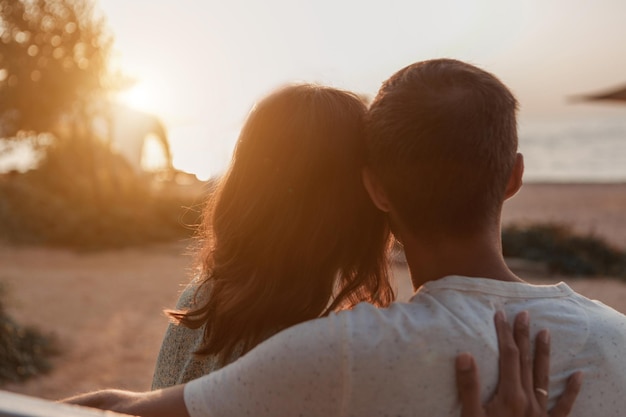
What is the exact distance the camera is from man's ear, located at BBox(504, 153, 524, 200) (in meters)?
1.52

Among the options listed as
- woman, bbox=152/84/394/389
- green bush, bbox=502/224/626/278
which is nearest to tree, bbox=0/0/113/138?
green bush, bbox=502/224/626/278

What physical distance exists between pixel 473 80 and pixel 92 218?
47.1ft

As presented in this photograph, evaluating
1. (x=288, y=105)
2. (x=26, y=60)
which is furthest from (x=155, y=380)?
(x=26, y=60)

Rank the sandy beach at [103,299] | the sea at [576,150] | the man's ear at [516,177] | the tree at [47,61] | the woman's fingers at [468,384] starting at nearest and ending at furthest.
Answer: the woman's fingers at [468,384], the man's ear at [516,177], the sandy beach at [103,299], the tree at [47,61], the sea at [576,150]

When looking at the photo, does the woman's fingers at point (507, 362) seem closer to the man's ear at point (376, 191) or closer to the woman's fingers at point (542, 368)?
the woman's fingers at point (542, 368)

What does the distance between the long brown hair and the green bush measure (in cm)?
1053

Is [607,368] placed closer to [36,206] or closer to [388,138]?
→ [388,138]

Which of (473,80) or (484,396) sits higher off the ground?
(473,80)

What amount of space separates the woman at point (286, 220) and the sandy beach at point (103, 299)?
488 centimetres

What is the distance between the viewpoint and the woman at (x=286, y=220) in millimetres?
1724

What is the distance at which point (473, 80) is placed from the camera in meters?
1.47

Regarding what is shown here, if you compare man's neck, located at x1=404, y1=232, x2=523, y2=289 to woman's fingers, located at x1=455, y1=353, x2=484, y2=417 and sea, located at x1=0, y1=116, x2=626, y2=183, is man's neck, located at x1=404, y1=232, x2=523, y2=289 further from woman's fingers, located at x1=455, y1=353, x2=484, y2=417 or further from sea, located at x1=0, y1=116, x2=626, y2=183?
sea, located at x1=0, y1=116, x2=626, y2=183

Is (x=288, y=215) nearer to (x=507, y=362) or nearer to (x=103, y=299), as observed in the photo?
(x=507, y=362)

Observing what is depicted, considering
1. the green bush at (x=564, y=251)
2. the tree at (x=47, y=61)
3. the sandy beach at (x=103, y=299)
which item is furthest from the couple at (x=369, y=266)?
the tree at (x=47, y=61)
